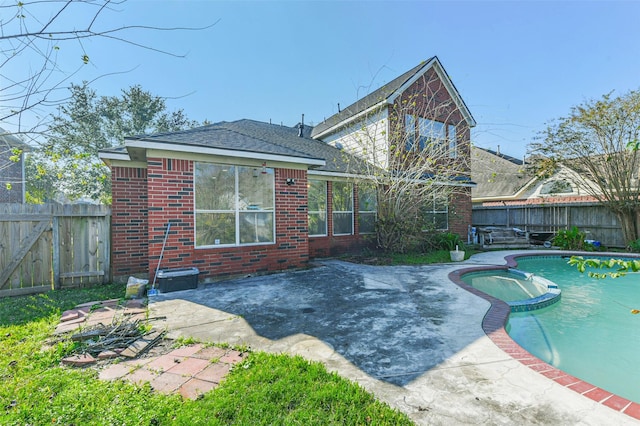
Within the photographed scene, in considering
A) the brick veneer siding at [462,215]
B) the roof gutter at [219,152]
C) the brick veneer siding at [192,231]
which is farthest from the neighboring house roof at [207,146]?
the brick veneer siding at [462,215]

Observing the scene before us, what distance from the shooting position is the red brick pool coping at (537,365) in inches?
90.2

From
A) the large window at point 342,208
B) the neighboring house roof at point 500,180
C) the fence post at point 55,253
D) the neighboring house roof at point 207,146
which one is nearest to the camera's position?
the neighboring house roof at point 207,146

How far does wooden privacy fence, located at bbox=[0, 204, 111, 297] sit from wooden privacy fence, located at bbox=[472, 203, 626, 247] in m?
18.5

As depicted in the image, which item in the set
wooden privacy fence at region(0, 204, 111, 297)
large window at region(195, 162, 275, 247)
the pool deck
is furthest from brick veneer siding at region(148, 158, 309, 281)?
wooden privacy fence at region(0, 204, 111, 297)

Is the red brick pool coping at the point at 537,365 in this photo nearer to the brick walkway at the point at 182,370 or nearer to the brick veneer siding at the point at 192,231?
the brick walkway at the point at 182,370

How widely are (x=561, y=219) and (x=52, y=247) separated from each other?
1976 cm

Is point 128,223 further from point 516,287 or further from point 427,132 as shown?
point 427,132

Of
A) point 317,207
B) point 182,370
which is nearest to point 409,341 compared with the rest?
point 182,370

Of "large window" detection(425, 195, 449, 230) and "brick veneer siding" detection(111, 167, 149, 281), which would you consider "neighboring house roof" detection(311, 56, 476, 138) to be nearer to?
"large window" detection(425, 195, 449, 230)

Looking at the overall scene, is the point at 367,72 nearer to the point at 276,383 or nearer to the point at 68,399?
the point at 276,383

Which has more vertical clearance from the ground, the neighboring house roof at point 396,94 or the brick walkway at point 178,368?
the neighboring house roof at point 396,94

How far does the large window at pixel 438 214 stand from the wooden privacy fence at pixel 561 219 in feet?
19.0

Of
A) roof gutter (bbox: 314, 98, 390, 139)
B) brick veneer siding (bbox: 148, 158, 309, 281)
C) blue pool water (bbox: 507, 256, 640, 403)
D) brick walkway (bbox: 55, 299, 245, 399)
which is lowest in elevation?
blue pool water (bbox: 507, 256, 640, 403)

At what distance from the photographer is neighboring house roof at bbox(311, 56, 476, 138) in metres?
11.8
